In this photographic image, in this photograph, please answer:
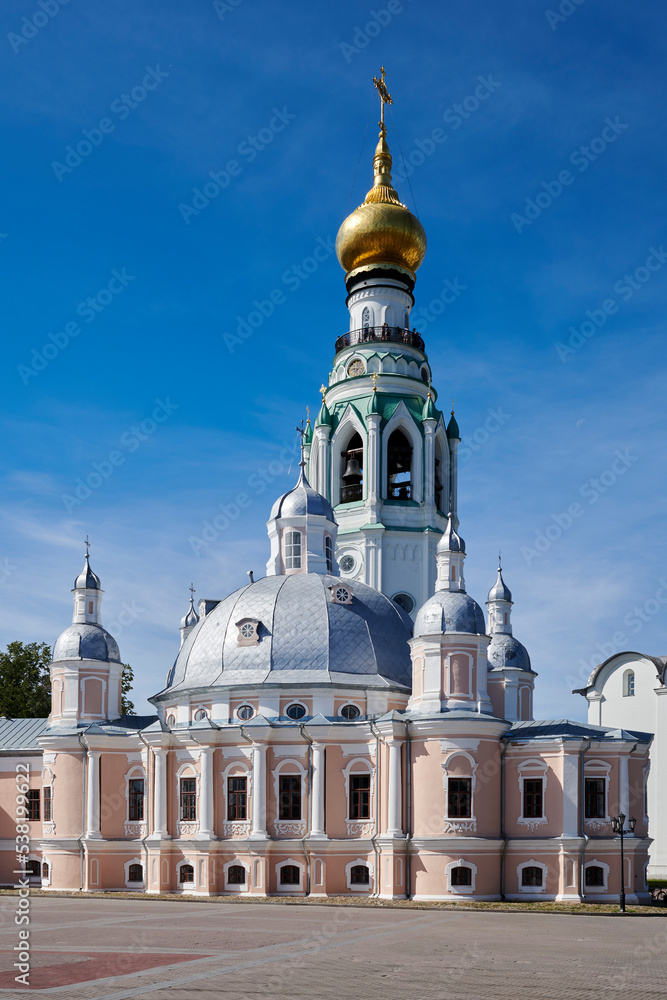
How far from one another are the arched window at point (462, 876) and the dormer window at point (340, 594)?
1055 cm

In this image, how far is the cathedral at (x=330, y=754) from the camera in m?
35.8

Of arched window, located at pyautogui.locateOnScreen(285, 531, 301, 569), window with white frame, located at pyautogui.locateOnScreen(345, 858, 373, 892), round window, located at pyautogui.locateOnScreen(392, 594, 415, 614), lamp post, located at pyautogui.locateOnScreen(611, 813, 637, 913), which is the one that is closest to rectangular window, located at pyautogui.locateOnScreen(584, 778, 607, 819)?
lamp post, located at pyautogui.locateOnScreen(611, 813, 637, 913)

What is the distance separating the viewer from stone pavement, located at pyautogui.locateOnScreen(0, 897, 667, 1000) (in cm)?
1532

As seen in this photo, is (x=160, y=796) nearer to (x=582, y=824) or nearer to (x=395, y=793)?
(x=395, y=793)

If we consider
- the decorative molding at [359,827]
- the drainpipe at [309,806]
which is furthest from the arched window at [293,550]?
the decorative molding at [359,827]

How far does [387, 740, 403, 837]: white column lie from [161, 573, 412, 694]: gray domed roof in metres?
3.52

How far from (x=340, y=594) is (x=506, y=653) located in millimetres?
9789

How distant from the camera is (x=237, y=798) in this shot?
125ft

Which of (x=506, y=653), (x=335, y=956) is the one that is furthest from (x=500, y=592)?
(x=335, y=956)

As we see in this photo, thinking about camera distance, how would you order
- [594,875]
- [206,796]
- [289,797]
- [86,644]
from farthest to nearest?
[86,644] < [206,796] < [289,797] < [594,875]

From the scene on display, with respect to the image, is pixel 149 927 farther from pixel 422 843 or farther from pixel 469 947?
pixel 422 843

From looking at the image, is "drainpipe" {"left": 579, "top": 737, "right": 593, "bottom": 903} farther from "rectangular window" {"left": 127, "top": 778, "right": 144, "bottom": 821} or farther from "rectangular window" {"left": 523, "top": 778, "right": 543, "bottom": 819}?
"rectangular window" {"left": 127, "top": 778, "right": 144, "bottom": 821}

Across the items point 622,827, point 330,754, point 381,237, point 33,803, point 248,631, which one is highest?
point 381,237

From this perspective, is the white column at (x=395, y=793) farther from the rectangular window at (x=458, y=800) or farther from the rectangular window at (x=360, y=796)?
the rectangular window at (x=458, y=800)
